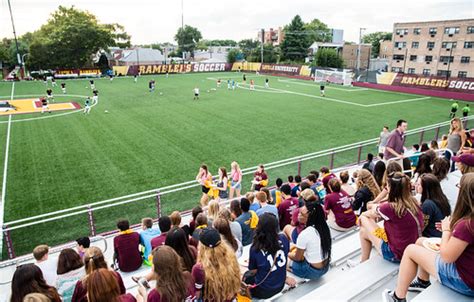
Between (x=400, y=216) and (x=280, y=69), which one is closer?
(x=400, y=216)

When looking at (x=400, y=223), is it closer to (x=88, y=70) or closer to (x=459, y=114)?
(x=459, y=114)

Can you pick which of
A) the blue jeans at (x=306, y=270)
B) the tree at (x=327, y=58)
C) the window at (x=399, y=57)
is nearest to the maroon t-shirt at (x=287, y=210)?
the blue jeans at (x=306, y=270)

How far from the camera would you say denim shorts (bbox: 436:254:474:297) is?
3.23m

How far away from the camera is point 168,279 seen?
340 cm

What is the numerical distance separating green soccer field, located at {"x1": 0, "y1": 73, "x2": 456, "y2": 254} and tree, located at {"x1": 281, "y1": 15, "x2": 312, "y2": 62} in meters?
49.9

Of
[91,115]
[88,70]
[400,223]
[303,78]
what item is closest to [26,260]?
[400,223]

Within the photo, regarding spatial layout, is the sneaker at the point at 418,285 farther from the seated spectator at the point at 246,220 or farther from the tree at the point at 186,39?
the tree at the point at 186,39

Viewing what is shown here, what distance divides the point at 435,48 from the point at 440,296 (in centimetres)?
6845

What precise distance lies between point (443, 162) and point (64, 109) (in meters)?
28.1

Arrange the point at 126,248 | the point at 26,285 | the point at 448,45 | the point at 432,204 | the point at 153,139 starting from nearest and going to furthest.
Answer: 1. the point at 26,285
2. the point at 432,204
3. the point at 126,248
4. the point at 153,139
5. the point at 448,45

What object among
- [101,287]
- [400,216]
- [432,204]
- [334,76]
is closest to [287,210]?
[432,204]

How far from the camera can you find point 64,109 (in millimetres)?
27422

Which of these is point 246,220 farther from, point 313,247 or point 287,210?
point 313,247

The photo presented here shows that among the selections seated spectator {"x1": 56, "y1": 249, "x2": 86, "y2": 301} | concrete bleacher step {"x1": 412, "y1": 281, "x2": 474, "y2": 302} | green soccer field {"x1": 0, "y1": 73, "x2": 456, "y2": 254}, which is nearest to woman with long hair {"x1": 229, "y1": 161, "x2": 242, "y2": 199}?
green soccer field {"x1": 0, "y1": 73, "x2": 456, "y2": 254}
